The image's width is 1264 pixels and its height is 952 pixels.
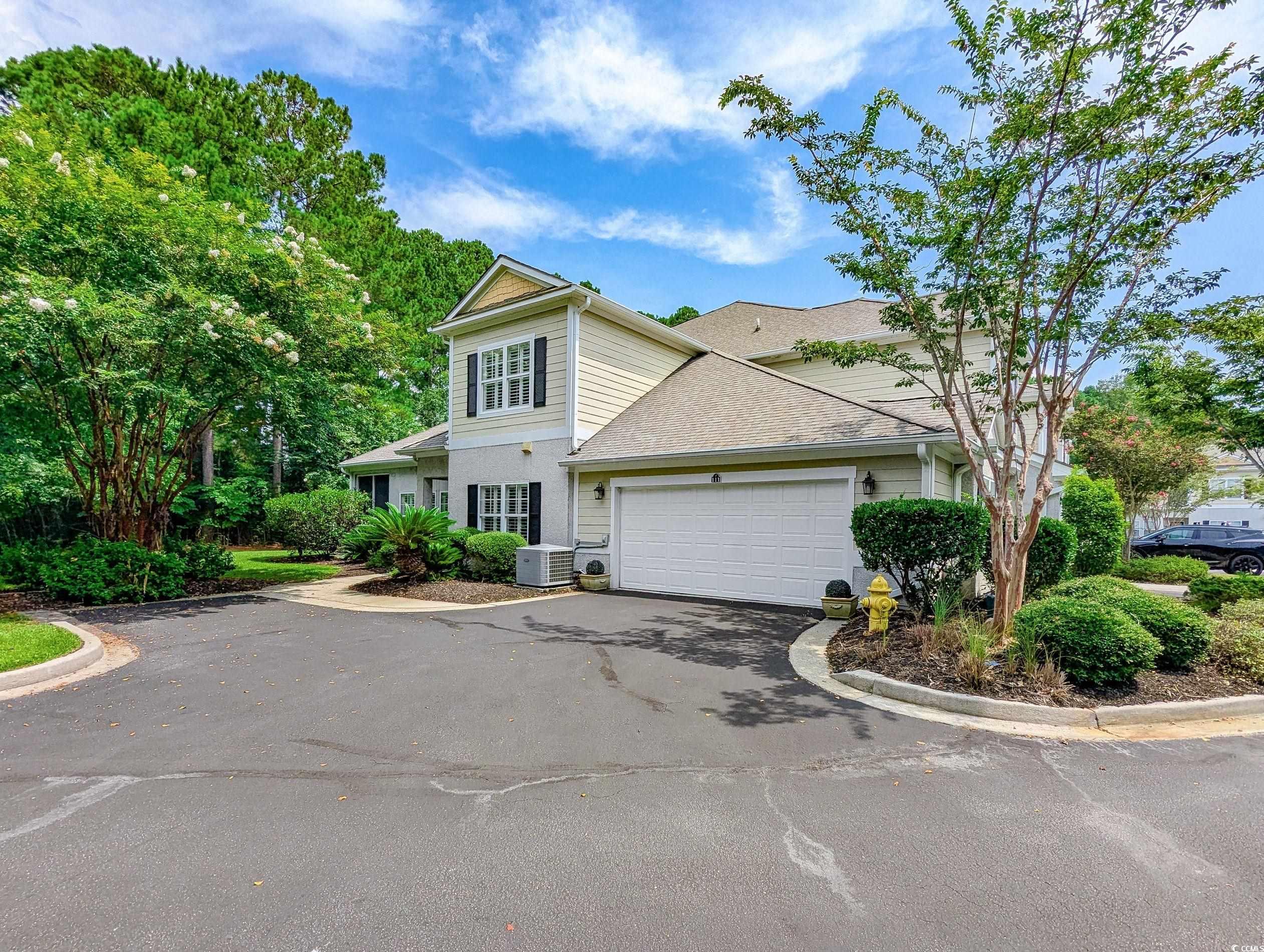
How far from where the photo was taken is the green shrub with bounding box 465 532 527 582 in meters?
12.1

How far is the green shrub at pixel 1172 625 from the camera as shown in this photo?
5402 mm

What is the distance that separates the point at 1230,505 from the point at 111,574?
149 feet

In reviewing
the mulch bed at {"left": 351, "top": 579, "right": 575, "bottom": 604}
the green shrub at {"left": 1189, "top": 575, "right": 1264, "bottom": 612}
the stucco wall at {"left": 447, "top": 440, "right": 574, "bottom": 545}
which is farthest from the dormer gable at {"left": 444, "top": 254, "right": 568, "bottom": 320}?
the green shrub at {"left": 1189, "top": 575, "right": 1264, "bottom": 612}

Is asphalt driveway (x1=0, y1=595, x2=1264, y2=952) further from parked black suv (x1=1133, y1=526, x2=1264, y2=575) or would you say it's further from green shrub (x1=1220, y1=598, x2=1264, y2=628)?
parked black suv (x1=1133, y1=526, x2=1264, y2=575)

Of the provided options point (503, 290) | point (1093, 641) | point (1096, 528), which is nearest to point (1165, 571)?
point (1096, 528)

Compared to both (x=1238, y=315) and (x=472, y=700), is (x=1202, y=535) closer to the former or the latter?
(x=1238, y=315)

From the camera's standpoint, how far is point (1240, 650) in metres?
5.49

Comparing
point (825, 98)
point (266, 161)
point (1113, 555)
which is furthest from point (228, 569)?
point (1113, 555)

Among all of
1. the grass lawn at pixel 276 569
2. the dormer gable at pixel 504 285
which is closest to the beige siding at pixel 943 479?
the dormer gable at pixel 504 285

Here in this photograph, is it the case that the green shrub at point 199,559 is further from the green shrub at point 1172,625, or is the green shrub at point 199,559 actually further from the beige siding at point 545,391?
the green shrub at point 1172,625

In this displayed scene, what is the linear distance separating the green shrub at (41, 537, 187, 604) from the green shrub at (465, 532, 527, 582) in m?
5.12

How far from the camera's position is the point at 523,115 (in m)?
12.2

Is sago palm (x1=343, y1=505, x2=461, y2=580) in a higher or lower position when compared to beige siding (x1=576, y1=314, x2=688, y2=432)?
lower

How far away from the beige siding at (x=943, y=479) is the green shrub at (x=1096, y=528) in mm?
4647
